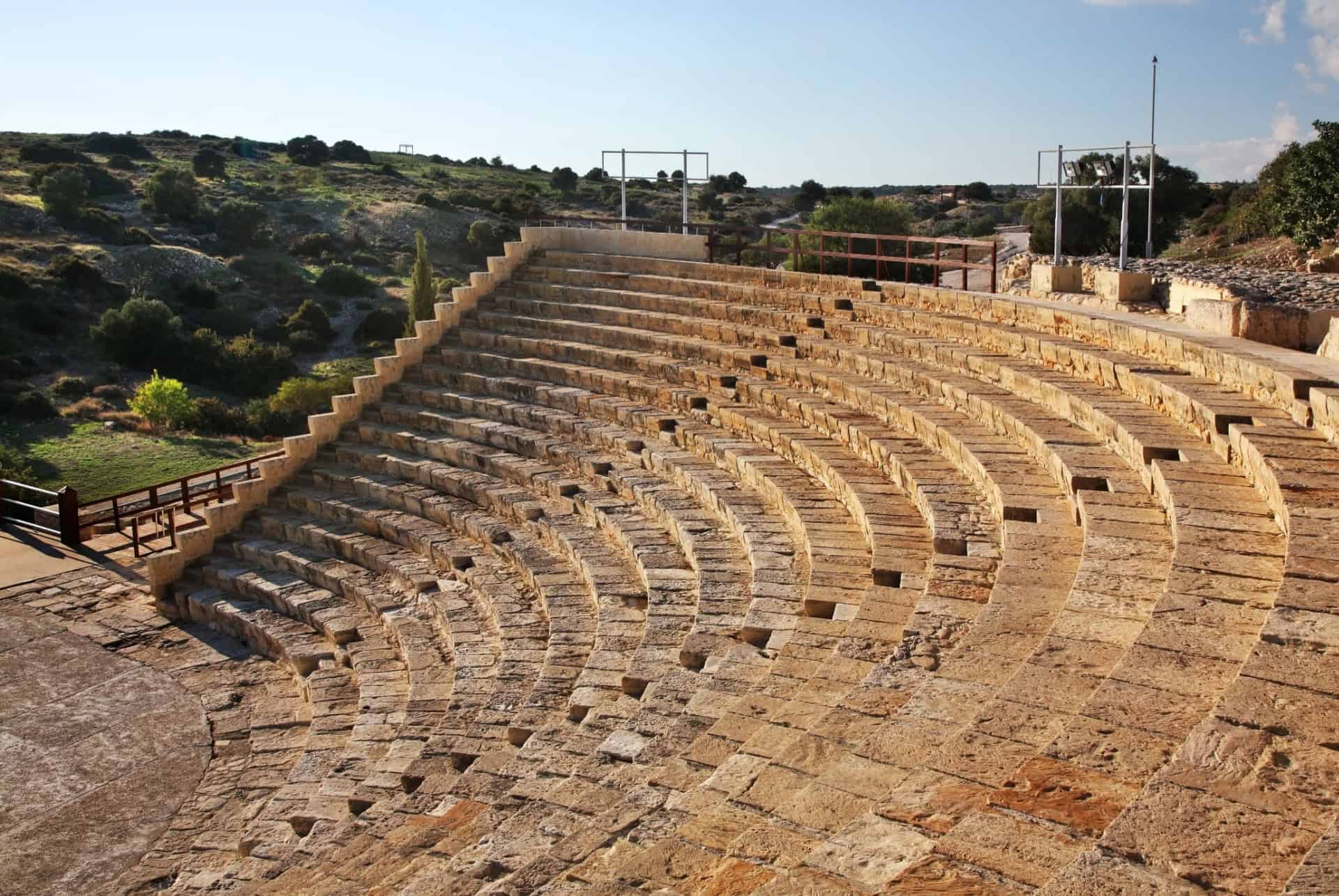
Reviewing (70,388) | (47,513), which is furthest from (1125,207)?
(70,388)

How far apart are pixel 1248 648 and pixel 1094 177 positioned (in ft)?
66.1

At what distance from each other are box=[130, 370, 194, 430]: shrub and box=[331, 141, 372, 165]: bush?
4058 cm

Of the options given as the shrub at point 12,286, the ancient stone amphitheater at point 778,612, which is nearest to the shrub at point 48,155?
the shrub at point 12,286

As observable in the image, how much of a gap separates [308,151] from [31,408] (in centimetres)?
3890

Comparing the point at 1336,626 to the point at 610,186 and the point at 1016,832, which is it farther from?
the point at 610,186

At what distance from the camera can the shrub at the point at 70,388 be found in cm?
2963

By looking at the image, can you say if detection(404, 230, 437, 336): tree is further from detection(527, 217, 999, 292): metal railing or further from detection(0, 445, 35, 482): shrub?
detection(527, 217, 999, 292): metal railing

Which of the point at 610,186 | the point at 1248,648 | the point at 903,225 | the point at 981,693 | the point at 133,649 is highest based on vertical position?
the point at 610,186

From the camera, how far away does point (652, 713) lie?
6.57 meters

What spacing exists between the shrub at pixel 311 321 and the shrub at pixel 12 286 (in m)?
7.44

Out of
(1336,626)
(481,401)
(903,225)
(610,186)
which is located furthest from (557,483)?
(610,186)

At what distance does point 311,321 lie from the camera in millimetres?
36312

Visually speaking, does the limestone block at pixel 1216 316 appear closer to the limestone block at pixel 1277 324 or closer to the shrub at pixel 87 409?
the limestone block at pixel 1277 324

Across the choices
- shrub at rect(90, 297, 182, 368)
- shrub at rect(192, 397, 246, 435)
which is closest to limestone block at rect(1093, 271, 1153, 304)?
shrub at rect(192, 397, 246, 435)
